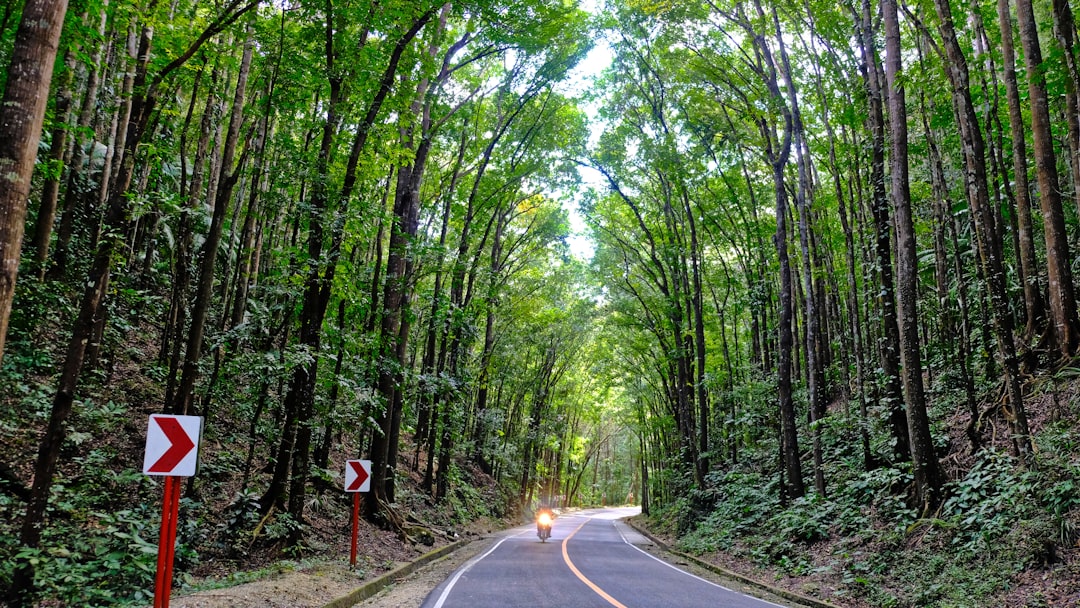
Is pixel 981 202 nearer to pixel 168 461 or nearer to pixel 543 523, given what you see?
pixel 168 461

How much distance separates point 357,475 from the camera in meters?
10.0

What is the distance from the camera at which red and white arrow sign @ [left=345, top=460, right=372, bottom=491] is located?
989 centimetres

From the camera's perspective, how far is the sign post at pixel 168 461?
4895 mm

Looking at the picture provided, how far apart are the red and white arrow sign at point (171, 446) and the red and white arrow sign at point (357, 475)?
193 inches

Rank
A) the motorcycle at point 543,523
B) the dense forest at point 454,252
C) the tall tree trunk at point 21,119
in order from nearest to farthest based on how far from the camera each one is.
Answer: the tall tree trunk at point 21,119
the dense forest at point 454,252
the motorcycle at point 543,523

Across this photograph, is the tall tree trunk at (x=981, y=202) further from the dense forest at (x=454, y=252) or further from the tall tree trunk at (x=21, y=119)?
the tall tree trunk at (x=21, y=119)

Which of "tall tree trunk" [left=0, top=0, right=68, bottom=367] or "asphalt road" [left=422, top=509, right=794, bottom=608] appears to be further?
"asphalt road" [left=422, top=509, right=794, bottom=608]

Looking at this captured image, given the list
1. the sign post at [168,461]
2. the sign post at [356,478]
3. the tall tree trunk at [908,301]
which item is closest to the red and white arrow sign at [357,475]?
the sign post at [356,478]

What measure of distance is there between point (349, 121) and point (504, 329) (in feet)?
55.7

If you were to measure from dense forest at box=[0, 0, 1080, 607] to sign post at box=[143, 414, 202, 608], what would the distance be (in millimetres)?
1420

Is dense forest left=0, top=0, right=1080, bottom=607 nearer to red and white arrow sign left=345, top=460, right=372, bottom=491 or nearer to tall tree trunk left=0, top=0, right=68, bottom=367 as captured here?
tall tree trunk left=0, top=0, right=68, bottom=367

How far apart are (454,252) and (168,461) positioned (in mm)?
15866

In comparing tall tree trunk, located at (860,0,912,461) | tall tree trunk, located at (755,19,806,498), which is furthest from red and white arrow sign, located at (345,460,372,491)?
tall tree trunk, located at (755,19,806,498)

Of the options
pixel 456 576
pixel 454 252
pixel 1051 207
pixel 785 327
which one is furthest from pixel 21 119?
pixel 454 252
